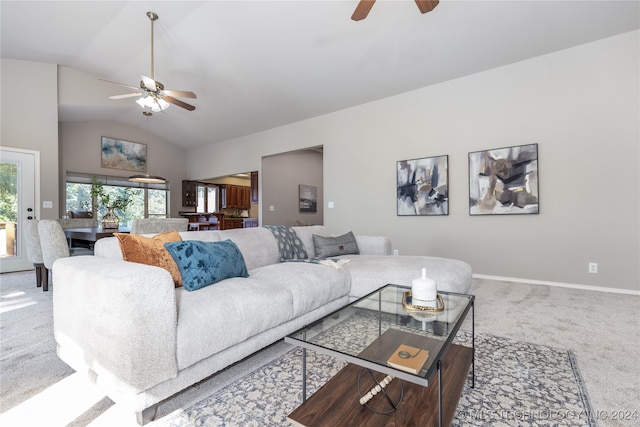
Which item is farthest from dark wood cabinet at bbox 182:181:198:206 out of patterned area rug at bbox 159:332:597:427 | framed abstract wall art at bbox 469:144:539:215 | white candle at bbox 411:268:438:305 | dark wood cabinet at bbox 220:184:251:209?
white candle at bbox 411:268:438:305

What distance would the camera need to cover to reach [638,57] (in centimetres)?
323

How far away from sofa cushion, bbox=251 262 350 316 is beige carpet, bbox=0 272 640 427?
0.34 meters

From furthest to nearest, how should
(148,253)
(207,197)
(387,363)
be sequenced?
(207,197) < (148,253) < (387,363)

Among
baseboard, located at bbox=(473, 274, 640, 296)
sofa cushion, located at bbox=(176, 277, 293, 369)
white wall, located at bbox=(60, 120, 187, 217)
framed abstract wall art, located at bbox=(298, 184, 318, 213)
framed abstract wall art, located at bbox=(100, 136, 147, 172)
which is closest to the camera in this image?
sofa cushion, located at bbox=(176, 277, 293, 369)

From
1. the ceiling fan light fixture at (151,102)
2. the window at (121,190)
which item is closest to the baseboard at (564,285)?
the ceiling fan light fixture at (151,102)

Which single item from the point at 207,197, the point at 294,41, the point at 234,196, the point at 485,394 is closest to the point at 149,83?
the point at 294,41

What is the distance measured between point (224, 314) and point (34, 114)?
5.82m

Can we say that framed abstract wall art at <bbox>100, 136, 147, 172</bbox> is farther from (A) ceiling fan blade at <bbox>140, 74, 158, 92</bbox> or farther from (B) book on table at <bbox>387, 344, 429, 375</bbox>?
(B) book on table at <bbox>387, 344, 429, 375</bbox>

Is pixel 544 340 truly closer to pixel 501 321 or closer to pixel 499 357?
pixel 501 321

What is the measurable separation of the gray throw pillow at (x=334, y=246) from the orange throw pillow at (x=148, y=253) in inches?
64.0

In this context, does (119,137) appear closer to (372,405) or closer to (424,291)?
(424,291)

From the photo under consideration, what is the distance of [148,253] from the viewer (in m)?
1.80

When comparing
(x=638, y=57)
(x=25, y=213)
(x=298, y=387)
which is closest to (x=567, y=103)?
(x=638, y=57)

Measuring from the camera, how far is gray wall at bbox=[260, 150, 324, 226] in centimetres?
712
